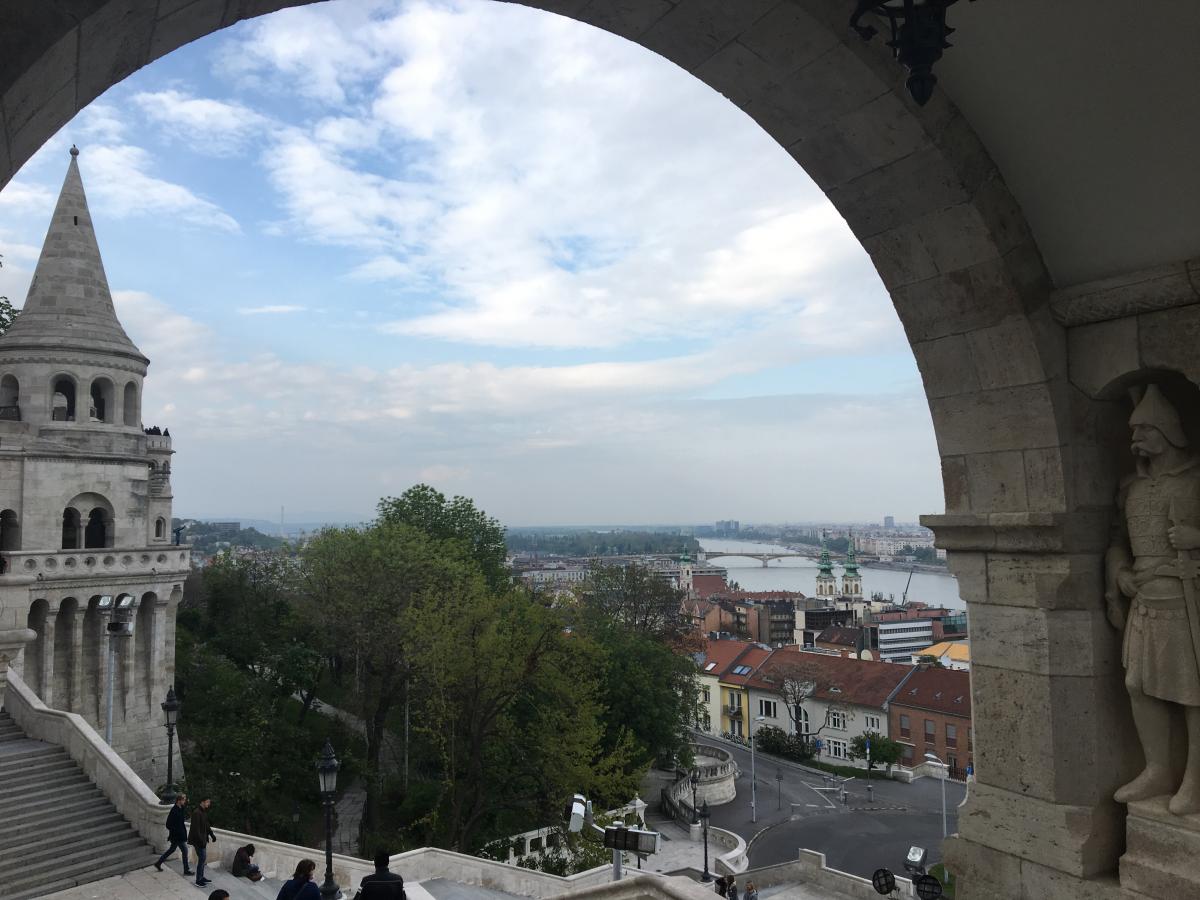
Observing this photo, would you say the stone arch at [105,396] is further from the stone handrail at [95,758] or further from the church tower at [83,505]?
the stone handrail at [95,758]

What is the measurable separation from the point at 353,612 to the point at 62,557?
6.77 metres

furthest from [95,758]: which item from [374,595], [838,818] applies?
[838,818]

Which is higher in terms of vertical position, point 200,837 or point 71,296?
point 71,296

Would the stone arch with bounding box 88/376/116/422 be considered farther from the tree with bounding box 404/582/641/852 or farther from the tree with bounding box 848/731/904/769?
the tree with bounding box 848/731/904/769

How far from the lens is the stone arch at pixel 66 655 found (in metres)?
18.8

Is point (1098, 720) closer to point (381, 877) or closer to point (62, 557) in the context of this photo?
point (381, 877)

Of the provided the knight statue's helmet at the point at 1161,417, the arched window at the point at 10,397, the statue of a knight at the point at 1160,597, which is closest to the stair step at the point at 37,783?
the arched window at the point at 10,397

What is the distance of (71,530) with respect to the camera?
19.5 metres

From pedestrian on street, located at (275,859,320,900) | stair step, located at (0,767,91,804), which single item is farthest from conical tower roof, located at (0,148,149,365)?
pedestrian on street, located at (275,859,320,900)

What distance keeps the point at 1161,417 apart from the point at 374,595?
833 inches

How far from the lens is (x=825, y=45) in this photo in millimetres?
2934

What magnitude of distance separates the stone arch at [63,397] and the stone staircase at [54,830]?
9.79 meters

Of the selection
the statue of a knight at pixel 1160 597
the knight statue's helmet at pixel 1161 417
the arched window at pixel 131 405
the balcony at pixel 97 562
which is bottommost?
the balcony at pixel 97 562

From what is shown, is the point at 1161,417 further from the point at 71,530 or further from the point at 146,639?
the point at 146,639
